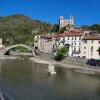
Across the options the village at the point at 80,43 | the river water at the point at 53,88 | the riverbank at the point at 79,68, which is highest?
the village at the point at 80,43

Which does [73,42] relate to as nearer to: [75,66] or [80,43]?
[80,43]

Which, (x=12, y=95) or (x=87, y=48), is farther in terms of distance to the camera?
(x=87, y=48)

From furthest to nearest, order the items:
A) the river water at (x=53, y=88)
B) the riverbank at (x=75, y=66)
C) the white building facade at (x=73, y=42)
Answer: the white building facade at (x=73, y=42) < the riverbank at (x=75, y=66) < the river water at (x=53, y=88)

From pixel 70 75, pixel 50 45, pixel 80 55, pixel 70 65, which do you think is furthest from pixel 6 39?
pixel 70 75

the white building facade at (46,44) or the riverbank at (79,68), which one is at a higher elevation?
the white building facade at (46,44)

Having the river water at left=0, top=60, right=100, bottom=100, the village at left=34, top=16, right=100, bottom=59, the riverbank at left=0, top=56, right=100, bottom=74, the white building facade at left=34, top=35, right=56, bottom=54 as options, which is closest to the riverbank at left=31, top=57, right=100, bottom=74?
the riverbank at left=0, top=56, right=100, bottom=74

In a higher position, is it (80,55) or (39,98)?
(80,55)

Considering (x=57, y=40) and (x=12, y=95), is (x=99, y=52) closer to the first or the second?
(x=57, y=40)

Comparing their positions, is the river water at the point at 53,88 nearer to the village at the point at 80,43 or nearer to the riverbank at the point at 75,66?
the riverbank at the point at 75,66

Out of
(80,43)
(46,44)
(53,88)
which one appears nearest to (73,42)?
(80,43)

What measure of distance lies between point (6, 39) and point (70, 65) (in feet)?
264

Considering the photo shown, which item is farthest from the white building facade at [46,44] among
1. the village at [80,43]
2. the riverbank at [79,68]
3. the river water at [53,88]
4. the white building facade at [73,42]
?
the river water at [53,88]

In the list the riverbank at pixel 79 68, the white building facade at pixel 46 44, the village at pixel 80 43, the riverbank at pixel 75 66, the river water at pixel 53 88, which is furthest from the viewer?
the white building facade at pixel 46 44

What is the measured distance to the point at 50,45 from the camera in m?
101
